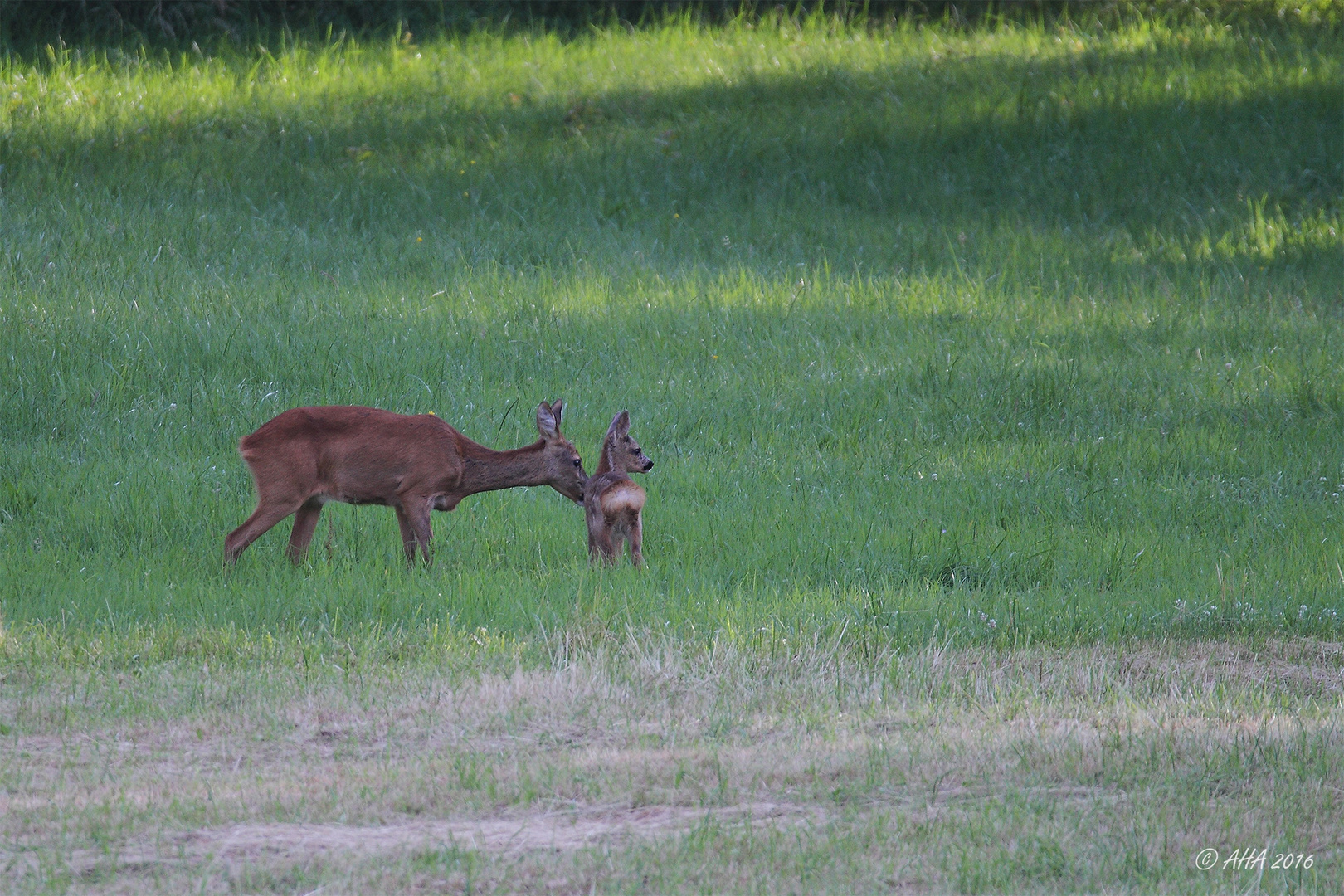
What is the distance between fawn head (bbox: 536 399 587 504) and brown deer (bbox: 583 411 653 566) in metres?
0.12

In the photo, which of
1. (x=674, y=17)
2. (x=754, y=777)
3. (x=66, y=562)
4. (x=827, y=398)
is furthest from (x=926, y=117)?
(x=754, y=777)

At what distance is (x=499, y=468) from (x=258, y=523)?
1373 millimetres

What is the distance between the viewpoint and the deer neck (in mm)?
8750

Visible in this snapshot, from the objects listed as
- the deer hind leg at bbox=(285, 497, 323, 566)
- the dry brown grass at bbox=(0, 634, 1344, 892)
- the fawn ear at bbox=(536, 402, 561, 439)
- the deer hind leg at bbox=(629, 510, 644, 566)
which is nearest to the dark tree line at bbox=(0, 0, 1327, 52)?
the deer hind leg at bbox=(285, 497, 323, 566)

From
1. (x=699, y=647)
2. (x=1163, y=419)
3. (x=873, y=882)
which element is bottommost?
(x=1163, y=419)

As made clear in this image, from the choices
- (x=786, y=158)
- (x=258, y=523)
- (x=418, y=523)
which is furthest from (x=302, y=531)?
(x=786, y=158)

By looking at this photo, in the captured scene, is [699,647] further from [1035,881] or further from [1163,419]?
[1163,419]

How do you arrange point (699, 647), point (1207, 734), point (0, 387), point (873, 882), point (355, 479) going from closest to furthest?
point (873, 882), point (1207, 734), point (699, 647), point (355, 479), point (0, 387)

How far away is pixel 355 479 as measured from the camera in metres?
8.38

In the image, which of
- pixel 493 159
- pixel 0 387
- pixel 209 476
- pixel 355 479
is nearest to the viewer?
pixel 355 479

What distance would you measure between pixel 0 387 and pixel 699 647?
23.2 feet

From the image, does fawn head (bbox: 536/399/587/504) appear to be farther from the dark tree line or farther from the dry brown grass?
the dark tree line

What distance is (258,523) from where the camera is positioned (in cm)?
834

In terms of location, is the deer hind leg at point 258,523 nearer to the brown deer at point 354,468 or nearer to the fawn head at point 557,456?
the brown deer at point 354,468
